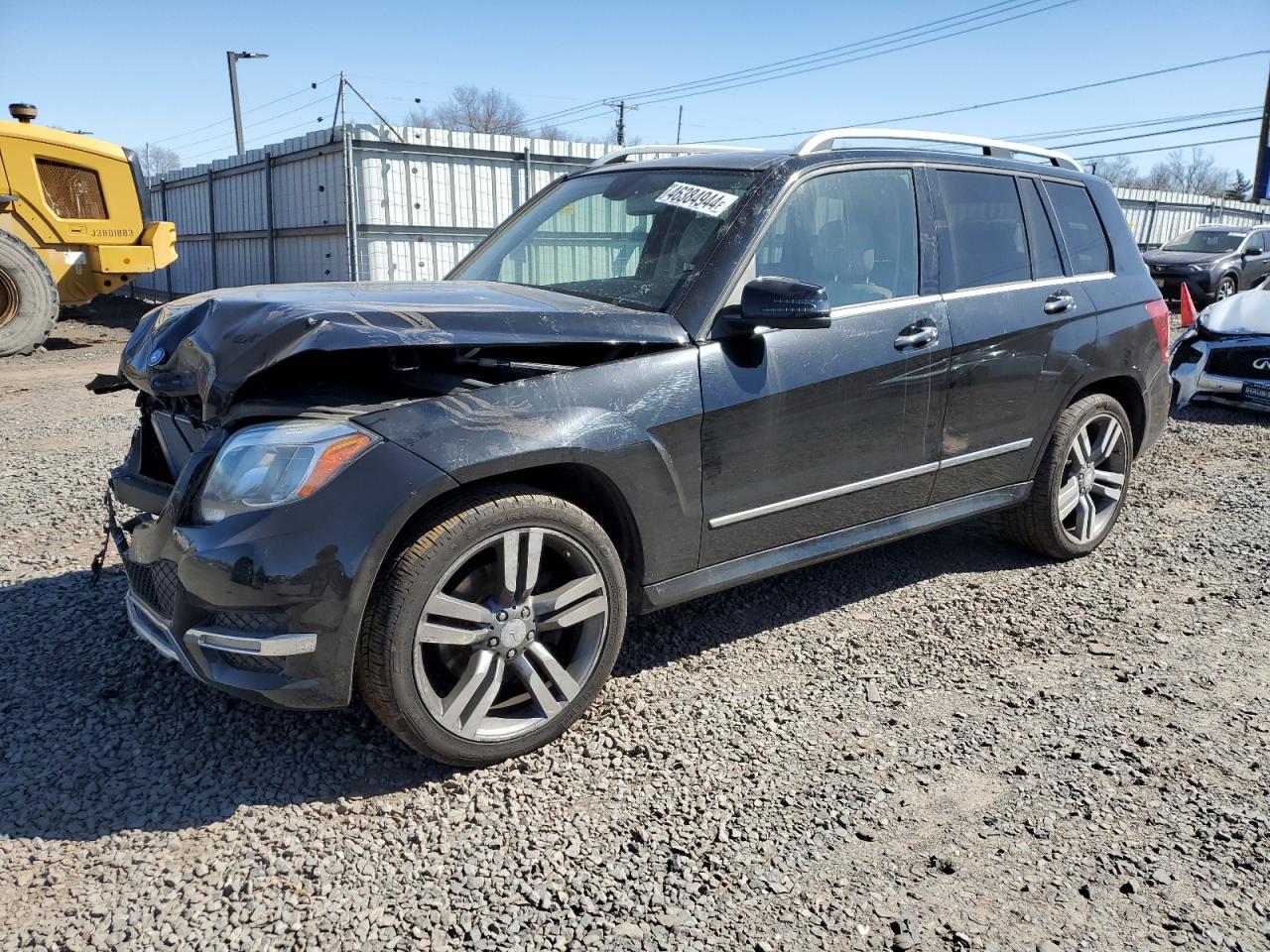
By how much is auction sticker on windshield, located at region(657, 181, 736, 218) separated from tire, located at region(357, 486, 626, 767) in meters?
1.33

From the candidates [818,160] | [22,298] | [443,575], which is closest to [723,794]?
[443,575]

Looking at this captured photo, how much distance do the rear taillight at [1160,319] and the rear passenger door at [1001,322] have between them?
603 mm

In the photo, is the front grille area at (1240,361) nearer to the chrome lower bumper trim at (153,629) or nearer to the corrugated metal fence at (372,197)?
the chrome lower bumper trim at (153,629)

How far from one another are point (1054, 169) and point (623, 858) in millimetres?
3930

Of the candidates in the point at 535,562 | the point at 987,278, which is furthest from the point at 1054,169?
the point at 535,562

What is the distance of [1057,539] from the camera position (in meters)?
4.73

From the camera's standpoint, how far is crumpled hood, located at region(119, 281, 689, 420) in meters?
2.72

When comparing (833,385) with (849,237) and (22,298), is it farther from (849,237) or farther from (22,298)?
(22,298)

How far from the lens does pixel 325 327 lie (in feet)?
8.88

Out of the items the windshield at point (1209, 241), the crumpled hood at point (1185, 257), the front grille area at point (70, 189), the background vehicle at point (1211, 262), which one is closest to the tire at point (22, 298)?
the front grille area at point (70, 189)

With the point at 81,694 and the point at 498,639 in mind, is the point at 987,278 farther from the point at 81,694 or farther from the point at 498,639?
the point at 81,694

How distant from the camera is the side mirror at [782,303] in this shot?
3.17m

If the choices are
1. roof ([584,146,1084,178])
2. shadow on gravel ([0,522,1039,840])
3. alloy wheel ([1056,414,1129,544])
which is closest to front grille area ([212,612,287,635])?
shadow on gravel ([0,522,1039,840])

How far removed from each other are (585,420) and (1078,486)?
2.97 m
